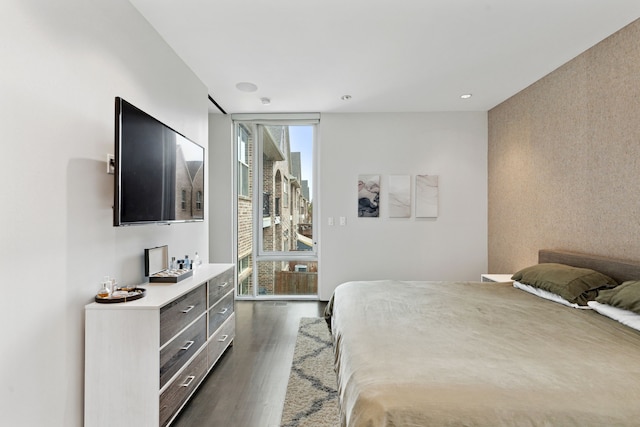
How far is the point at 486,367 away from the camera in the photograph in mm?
1283

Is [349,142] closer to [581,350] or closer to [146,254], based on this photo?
[146,254]

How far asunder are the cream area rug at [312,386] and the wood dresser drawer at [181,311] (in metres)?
0.80

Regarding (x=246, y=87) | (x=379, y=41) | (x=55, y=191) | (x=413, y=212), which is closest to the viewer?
(x=55, y=191)

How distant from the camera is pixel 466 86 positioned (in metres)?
3.40

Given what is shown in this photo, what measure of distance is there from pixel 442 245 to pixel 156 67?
372 cm

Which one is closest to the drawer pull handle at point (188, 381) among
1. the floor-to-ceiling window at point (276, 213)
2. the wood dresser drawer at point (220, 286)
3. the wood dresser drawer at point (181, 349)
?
the wood dresser drawer at point (181, 349)

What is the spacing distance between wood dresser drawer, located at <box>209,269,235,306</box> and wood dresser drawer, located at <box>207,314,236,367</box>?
26cm

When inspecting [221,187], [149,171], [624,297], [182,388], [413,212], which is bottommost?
[182,388]

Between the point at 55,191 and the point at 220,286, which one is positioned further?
the point at 220,286

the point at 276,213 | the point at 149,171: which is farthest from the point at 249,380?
the point at 276,213

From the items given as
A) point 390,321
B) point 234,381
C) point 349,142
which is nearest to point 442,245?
point 349,142

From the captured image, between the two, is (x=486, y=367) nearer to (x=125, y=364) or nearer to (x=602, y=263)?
(x=125, y=364)

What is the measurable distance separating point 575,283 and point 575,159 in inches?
45.2

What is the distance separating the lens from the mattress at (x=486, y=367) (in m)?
1.07
